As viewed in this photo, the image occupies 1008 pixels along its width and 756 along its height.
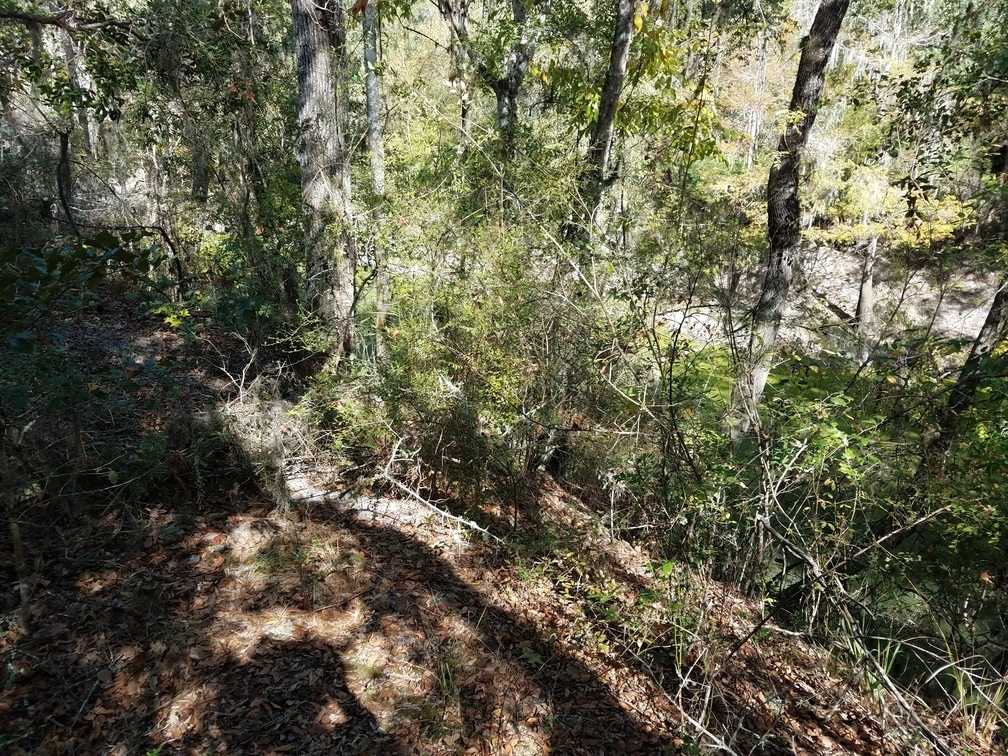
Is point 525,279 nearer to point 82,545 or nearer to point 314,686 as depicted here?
point 314,686

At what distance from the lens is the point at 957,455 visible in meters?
4.45

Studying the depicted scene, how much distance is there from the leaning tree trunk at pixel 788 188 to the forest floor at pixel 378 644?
1.88m

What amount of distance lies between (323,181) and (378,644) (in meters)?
4.07

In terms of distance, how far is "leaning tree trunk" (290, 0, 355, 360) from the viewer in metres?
5.13

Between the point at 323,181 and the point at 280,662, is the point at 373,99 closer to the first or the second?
the point at 323,181

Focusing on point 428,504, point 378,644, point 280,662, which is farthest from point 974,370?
point 280,662

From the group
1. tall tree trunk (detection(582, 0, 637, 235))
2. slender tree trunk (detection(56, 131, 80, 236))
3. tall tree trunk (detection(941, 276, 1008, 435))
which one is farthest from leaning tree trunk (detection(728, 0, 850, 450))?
slender tree trunk (detection(56, 131, 80, 236))

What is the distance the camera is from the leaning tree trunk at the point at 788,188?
505 cm

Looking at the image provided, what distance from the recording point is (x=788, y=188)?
5.27 m

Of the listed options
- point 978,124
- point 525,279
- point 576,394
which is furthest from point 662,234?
point 978,124

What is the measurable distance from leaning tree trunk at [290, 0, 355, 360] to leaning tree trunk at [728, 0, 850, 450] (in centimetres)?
385

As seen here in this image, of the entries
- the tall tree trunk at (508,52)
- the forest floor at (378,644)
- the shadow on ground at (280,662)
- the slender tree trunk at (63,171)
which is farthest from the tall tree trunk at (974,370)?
the slender tree trunk at (63,171)

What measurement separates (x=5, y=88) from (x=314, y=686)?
623cm

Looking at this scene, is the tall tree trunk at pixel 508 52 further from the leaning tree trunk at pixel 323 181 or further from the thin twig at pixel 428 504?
the thin twig at pixel 428 504
